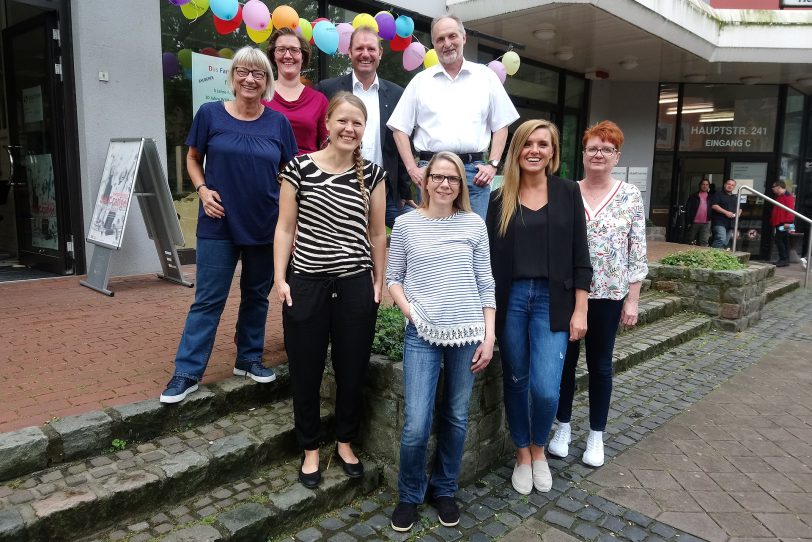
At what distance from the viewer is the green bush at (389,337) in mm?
3240

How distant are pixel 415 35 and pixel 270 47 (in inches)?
229

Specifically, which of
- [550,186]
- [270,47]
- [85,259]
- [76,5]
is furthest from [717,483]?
[76,5]

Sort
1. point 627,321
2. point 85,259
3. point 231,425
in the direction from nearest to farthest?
1. point 231,425
2. point 627,321
3. point 85,259

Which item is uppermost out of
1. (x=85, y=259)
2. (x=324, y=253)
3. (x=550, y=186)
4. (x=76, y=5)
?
(x=76, y=5)

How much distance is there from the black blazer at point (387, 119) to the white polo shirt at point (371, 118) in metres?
0.03

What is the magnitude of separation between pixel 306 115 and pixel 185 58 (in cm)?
375

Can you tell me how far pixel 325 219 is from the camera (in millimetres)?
2684

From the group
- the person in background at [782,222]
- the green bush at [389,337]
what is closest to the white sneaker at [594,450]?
the green bush at [389,337]

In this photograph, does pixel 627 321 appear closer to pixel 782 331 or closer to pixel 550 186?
pixel 550 186

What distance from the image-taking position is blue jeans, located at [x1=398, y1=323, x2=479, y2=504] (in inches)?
108

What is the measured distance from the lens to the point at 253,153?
3.08 metres

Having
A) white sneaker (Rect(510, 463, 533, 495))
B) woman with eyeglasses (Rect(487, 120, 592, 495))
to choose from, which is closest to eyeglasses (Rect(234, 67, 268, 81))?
woman with eyeglasses (Rect(487, 120, 592, 495))

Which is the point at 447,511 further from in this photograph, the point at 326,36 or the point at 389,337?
the point at 326,36

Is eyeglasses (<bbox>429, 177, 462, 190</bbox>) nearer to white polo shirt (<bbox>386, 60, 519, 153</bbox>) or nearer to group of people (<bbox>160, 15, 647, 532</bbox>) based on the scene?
group of people (<bbox>160, 15, 647, 532</bbox>)
